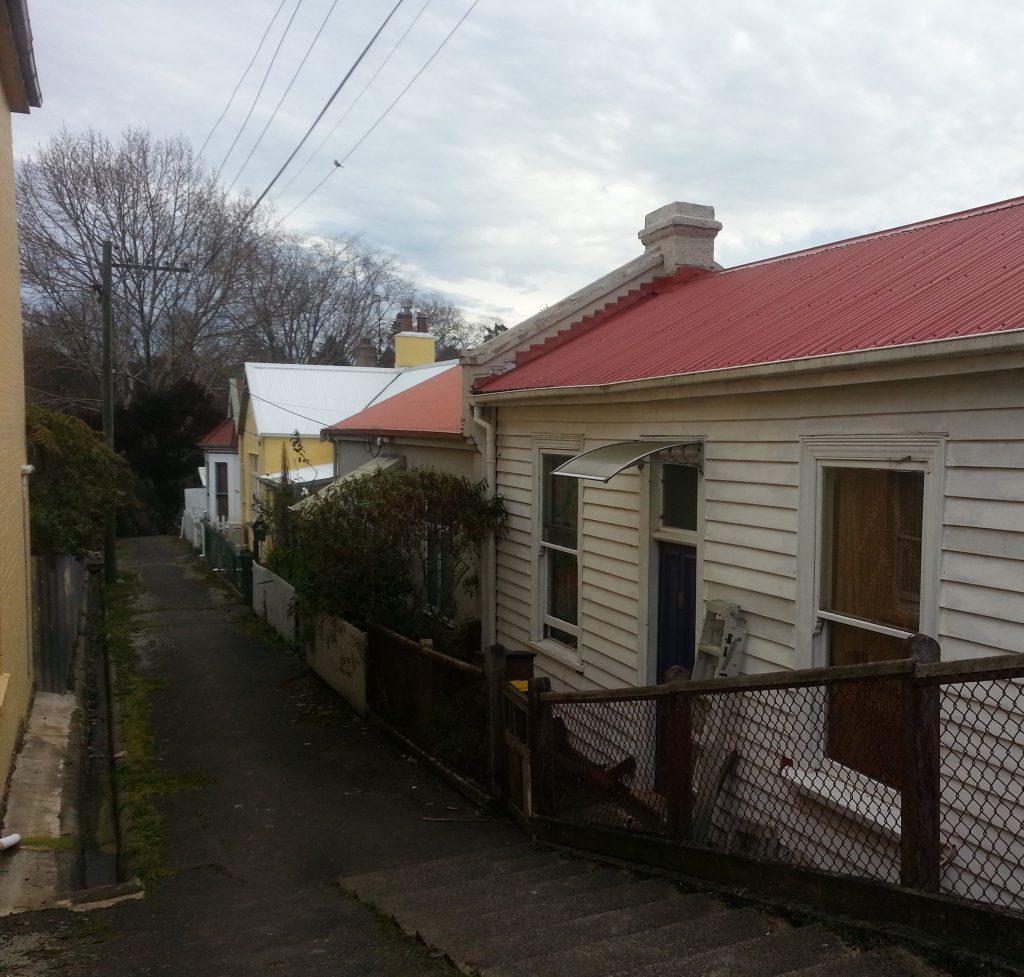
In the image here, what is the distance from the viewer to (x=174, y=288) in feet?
133

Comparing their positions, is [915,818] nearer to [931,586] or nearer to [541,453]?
[931,586]

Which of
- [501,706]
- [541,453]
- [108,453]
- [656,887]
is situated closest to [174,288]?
[108,453]

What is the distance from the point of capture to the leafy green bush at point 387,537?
1038 centimetres

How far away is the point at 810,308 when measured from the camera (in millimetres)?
7422

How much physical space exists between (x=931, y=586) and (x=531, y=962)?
2825 mm

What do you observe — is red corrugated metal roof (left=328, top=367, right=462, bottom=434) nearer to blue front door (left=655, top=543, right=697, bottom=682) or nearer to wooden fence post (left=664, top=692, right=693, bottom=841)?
blue front door (left=655, top=543, right=697, bottom=682)

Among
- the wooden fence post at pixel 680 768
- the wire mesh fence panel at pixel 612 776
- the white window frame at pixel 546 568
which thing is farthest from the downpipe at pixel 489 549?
the wooden fence post at pixel 680 768

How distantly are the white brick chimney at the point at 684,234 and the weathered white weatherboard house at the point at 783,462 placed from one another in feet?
2.34

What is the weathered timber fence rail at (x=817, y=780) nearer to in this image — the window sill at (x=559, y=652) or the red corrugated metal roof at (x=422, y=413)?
the window sill at (x=559, y=652)

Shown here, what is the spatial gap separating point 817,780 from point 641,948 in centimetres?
197

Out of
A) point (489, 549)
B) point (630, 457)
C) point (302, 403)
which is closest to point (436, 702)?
point (489, 549)

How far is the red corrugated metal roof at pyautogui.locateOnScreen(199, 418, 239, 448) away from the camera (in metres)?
32.2

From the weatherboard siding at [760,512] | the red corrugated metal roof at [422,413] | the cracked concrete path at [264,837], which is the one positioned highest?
the red corrugated metal roof at [422,413]

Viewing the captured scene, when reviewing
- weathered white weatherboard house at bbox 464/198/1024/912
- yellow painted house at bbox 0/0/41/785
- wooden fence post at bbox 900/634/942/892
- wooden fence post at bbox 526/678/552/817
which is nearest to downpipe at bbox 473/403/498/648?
weathered white weatherboard house at bbox 464/198/1024/912
